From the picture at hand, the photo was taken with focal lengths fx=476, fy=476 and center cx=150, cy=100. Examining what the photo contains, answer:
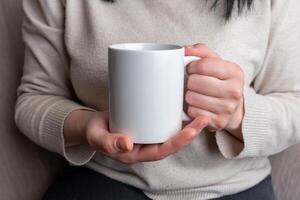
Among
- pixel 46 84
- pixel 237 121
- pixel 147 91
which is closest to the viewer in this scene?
pixel 147 91

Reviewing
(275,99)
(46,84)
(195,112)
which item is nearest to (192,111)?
(195,112)

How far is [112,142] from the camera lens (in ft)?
1.89

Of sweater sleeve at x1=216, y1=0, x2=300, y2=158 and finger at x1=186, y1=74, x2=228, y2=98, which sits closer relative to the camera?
finger at x1=186, y1=74, x2=228, y2=98

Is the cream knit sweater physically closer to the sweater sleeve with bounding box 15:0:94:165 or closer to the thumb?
the sweater sleeve with bounding box 15:0:94:165

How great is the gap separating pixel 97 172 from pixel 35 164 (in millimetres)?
136

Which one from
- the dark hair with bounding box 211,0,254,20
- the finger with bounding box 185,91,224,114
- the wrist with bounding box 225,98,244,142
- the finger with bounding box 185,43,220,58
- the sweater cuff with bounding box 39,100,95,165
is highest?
the dark hair with bounding box 211,0,254,20

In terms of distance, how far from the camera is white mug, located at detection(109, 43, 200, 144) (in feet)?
1.69

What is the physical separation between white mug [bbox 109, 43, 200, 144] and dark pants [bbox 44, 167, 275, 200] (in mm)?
215

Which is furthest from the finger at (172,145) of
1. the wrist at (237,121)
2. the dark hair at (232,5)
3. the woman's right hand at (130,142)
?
the dark hair at (232,5)

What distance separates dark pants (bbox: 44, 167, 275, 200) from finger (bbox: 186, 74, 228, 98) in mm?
245

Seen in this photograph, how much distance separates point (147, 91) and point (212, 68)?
9 centimetres

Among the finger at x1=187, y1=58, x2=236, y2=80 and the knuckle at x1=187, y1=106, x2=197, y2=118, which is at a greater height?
the finger at x1=187, y1=58, x2=236, y2=80

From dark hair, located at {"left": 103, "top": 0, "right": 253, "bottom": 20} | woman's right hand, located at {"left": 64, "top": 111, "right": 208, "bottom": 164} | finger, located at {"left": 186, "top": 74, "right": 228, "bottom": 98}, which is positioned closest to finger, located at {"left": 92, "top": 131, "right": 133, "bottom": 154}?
woman's right hand, located at {"left": 64, "top": 111, "right": 208, "bottom": 164}

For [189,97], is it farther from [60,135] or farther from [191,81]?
[60,135]
